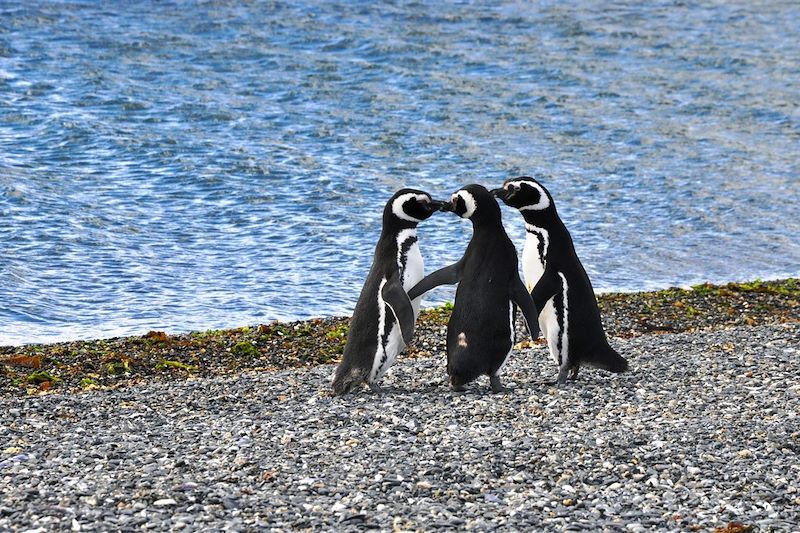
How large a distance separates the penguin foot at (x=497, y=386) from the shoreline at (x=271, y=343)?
1551 millimetres

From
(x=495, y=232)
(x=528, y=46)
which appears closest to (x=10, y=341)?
(x=495, y=232)

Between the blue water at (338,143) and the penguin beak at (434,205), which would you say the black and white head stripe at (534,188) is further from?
the blue water at (338,143)

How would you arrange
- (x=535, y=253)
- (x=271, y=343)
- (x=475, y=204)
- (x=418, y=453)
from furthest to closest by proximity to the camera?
(x=271, y=343)
(x=535, y=253)
(x=475, y=204)
(x=418, y=453)

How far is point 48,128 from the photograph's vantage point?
55.0ft

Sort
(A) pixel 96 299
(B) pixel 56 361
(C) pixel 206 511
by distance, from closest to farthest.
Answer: (C) pixel 206 511, (B) pixel 56 361, (A) pixel 96 299

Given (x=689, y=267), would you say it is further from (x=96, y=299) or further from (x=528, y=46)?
(x=528, y=46)

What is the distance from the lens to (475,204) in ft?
23.9

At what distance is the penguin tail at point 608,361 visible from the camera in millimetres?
7469

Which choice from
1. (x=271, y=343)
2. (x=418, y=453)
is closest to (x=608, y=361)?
(x=418, y=453)

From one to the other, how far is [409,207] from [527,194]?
706 millimetres

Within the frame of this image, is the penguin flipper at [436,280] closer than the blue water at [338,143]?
Yes

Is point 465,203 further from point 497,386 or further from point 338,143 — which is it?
point 338,143

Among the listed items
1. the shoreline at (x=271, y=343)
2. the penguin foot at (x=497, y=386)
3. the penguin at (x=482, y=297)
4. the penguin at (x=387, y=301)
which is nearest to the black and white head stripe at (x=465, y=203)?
the penguin at (x=482, y=297)

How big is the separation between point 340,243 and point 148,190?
9.34ft
